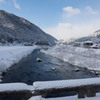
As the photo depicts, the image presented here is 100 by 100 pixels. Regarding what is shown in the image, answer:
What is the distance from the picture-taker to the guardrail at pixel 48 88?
3.12 metres

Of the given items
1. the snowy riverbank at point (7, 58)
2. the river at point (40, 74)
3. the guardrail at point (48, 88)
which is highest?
the guardrail at point (48, 88)

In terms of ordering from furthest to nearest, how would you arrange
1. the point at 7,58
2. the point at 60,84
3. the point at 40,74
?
the point at 7,58
the point at 40,74
the point at 60,84

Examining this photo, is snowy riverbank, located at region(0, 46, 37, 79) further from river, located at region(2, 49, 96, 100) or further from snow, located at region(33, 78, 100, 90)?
snow, located at region(33, 78, 100, 90)

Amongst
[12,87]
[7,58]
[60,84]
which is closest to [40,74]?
[7,58]

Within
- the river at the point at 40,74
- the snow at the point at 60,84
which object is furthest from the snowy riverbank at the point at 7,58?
the snow at the point at 60,84

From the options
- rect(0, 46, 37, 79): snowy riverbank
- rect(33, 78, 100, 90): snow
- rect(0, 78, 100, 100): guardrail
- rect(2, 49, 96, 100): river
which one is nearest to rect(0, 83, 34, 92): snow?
rect(0, 78, 100, 100): guardrail

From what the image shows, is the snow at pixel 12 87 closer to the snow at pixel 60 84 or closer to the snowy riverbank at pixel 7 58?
the snow at pixel 60 84

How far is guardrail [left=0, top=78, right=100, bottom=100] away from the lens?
3.12 m

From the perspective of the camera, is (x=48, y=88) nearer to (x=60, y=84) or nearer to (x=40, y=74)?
(x=60, y=84)

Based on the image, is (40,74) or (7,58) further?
(7,58)

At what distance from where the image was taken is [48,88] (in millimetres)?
3367

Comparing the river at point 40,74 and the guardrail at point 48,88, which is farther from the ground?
the guardrail at point 48,88

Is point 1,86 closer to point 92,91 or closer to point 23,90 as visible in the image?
point 23,90

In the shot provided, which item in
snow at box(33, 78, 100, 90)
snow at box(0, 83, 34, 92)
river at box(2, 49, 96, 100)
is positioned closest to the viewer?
snow at box(0, 83, 34, 92)
